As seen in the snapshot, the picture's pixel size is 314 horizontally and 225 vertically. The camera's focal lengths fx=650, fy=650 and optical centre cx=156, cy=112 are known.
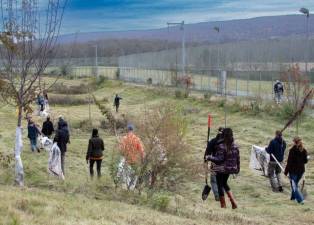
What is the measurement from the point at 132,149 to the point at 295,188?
4.32 metres

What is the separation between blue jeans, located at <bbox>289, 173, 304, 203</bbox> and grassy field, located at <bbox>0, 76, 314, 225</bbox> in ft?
0.63

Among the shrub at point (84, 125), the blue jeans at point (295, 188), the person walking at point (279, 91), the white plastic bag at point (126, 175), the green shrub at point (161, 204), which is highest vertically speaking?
the person walking at point (279, 91)

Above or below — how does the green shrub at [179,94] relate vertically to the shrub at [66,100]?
above

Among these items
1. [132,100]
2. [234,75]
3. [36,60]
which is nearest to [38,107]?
[132,100]

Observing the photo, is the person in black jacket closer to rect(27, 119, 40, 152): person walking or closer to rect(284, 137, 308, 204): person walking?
rect(284, 137, 308, 204): person walking

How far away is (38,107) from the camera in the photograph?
37.0 metres

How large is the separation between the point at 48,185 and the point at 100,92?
47.6 m

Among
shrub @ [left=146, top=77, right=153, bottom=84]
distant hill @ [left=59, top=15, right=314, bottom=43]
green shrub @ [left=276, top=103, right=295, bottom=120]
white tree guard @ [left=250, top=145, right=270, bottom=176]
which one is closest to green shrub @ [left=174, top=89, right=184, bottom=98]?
green shrub @ [left=276, top=103, right=295, bottom=120]

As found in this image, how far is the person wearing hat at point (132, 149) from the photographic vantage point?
14.1 metres

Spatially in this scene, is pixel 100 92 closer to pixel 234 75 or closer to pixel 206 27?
pixel 234 75

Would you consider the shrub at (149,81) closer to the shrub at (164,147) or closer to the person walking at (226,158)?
the shrub at (164,147)

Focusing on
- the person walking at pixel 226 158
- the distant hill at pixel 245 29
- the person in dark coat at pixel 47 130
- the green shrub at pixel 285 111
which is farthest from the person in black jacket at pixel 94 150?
the distant hill at pixel 245 29

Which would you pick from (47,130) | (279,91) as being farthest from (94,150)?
(279,91)

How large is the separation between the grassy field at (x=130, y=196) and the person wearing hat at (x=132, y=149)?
0.72 meters
